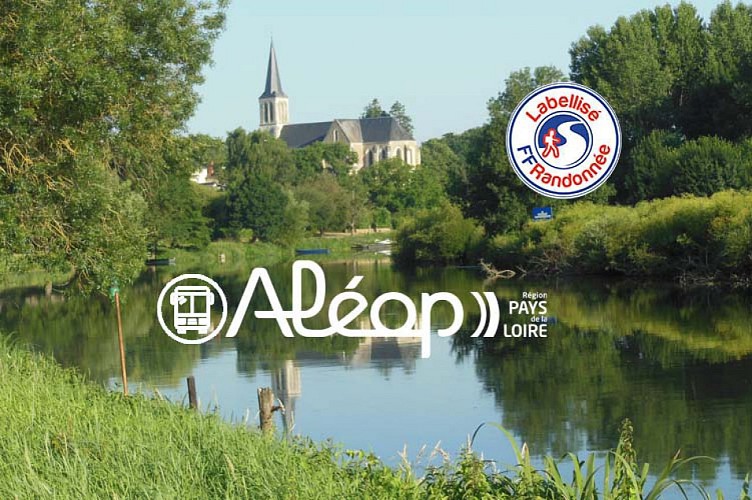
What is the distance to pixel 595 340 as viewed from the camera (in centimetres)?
1958

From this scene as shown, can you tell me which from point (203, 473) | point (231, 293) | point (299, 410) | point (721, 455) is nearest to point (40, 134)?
point (299, 410)

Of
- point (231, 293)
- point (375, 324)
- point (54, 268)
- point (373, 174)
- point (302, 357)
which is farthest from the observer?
point (373, 174)

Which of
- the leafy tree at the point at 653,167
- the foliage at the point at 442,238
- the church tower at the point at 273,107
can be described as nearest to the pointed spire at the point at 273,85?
the church tower at the point at 273,107

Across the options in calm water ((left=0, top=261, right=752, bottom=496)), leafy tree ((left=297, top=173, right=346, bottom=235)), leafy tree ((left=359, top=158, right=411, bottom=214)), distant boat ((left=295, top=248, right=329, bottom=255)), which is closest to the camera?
calm water ((left=0, top=261, right=752, bottom=496))

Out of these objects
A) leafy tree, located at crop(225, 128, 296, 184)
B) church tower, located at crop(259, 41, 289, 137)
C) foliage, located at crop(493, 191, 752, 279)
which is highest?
church tower, located at crop(259, 41, 289, 137)

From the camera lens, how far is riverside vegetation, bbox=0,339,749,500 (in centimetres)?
627

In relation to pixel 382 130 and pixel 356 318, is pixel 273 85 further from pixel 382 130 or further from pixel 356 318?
pixel 356 318

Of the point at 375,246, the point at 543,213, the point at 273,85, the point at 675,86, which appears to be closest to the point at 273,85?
the point at 273,85

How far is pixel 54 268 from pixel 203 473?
6722mm

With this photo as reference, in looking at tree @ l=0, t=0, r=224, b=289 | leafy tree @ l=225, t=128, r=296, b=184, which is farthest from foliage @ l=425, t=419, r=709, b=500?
leafy tree @ l=225, t=128, r=296, b=184

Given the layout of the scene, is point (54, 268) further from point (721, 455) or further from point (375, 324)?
point (375, 324)

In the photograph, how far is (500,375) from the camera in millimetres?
16344

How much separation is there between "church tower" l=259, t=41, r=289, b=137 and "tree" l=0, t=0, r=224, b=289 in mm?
111453

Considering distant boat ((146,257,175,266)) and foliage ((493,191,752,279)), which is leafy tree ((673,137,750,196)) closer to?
foliage ((493,191,752,279))
